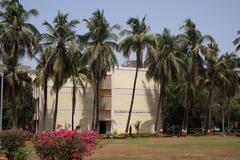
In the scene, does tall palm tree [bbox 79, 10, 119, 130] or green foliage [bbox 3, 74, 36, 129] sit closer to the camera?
tall palm tree [bbox 79, 10, 119, 130]

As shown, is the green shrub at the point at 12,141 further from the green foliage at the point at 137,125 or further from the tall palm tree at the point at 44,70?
the green foliage at the point at 137,125

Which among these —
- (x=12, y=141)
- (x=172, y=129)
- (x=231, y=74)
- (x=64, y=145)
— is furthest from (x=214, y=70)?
(x=64, y=145)

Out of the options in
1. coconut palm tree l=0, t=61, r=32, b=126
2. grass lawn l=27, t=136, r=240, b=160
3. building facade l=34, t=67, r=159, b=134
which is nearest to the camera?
grass lawn l=27, t=136, r=240, b=160

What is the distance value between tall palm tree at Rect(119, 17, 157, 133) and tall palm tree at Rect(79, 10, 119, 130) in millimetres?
1688

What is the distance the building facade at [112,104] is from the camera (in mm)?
55625

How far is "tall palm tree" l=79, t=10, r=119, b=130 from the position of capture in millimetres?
50094

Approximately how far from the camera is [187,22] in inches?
2256

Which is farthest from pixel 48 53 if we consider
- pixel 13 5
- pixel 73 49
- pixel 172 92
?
pixel 172 92

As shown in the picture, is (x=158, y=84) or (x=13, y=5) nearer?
(x=13, y=5)

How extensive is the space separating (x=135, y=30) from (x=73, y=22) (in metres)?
8.82

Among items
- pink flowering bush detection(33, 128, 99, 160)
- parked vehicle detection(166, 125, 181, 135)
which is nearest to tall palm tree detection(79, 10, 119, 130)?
parked vehicle detection(166, 125, 181, 135)

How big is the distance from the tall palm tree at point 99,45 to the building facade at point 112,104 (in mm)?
5372

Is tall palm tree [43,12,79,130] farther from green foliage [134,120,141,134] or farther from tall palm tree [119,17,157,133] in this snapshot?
green foliage [134,120,141,134]

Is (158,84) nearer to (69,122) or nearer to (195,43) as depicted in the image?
(195,43)
